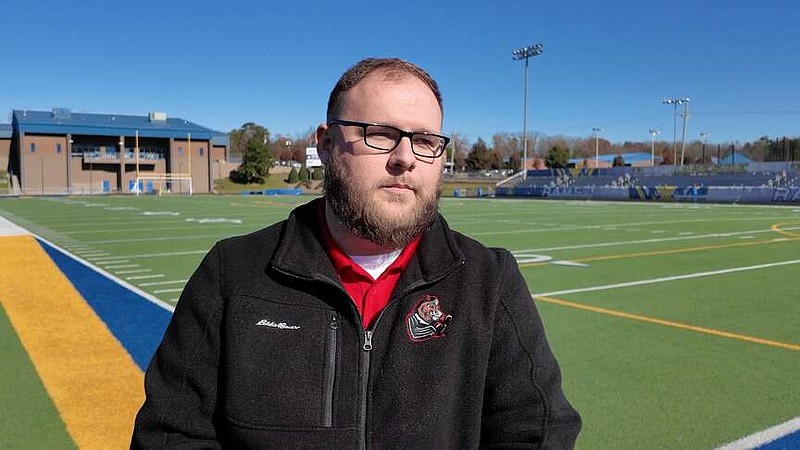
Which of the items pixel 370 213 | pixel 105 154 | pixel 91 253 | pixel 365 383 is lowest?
pixel 91 253

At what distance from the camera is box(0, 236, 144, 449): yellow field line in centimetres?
379

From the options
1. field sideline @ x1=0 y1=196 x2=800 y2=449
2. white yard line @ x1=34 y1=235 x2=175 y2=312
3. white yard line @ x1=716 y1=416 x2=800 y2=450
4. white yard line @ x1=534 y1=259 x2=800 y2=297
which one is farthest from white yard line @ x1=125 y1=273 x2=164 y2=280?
white yard line @ x1=716 y1=416 x2=800 y2=450

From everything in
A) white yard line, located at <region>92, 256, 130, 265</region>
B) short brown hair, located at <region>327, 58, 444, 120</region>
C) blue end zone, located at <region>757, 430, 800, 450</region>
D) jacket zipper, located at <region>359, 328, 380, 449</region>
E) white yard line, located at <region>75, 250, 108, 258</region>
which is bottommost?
white yard line, located at <region>75, 250, 108, 258</region>

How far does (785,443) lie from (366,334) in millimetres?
2770

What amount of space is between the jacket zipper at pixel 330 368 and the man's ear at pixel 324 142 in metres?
0.46

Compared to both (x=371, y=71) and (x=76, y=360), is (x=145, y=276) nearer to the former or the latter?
(x=76, y=360)

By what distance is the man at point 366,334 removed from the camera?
5.84 feet

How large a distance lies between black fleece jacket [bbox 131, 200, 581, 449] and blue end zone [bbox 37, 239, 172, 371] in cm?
331

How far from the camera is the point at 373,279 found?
194 centimetres

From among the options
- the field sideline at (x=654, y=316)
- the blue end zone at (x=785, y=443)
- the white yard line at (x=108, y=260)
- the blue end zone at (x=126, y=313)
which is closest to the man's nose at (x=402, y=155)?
the field sideline at (x=654, y=316)

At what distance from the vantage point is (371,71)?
181 centimetres

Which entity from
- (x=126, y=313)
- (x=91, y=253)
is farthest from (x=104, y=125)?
(x=126, y=313)

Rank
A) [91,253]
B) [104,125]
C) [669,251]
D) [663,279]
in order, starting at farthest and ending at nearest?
[104,125]
[669,251]
[91,253]
[663,279]

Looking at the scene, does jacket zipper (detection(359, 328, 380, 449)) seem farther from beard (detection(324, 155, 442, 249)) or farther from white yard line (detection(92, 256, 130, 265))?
white yard line (detection(92, 256, 130, 265))
